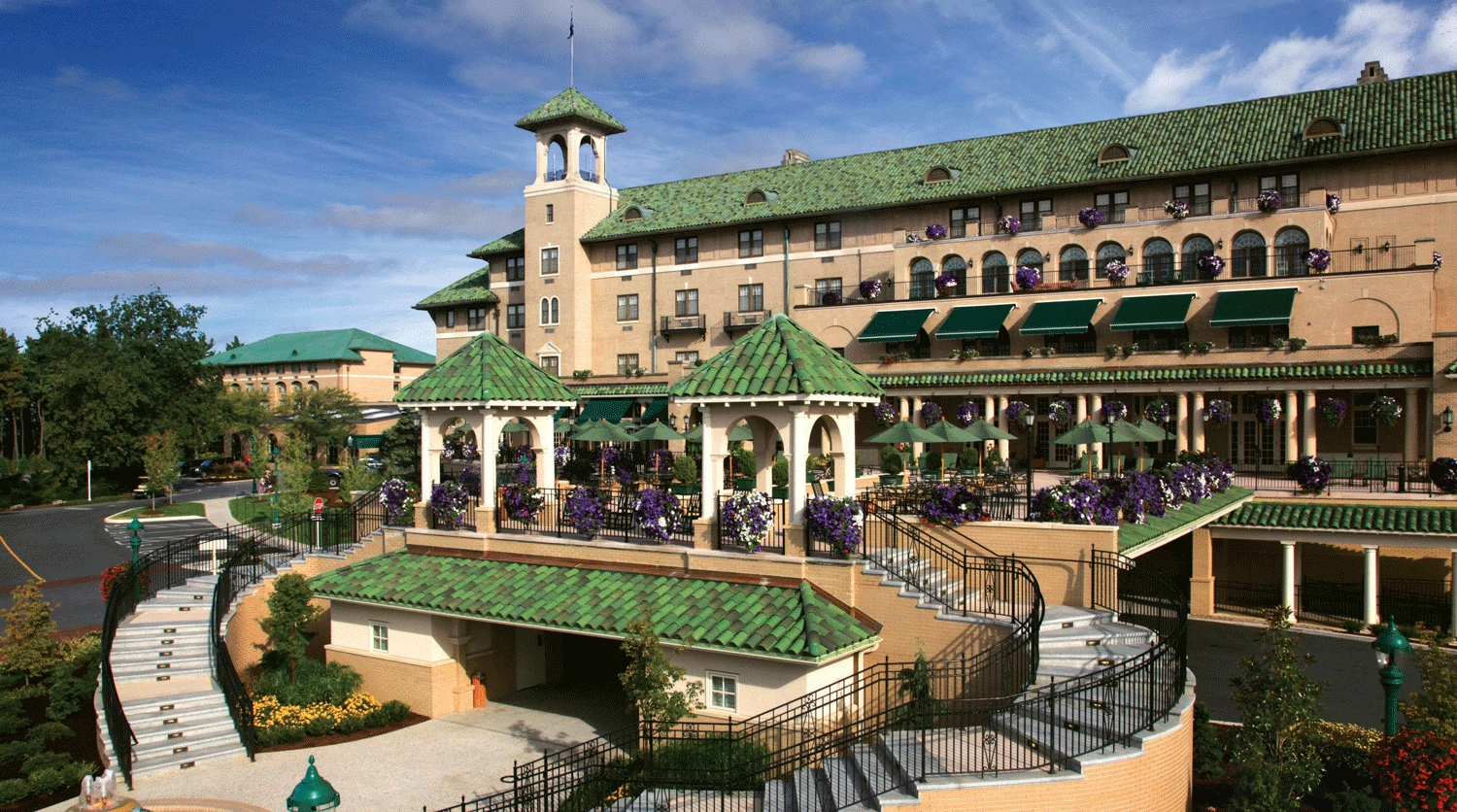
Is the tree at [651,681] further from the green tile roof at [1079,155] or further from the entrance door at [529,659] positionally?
the green tile roof at [1079,155]

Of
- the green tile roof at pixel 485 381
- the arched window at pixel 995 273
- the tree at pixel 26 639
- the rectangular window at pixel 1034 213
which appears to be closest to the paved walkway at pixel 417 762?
the tree at pixel 26 639

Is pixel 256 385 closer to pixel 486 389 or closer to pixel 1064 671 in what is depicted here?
pixel 486 389

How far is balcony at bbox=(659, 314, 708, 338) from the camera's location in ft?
174

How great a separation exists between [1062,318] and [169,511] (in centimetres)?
4470

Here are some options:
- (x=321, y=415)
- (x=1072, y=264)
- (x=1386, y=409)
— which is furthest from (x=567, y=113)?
(x=1386, y=409)

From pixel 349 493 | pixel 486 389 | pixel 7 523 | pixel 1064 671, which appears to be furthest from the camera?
pixel 7 523

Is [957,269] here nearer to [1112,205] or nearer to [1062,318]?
[1062,318]

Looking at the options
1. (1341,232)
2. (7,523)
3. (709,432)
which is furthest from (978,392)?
(7,523)

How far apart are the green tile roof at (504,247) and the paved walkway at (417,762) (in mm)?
41441

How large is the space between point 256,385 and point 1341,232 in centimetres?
9468

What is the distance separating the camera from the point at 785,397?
18.0 metres

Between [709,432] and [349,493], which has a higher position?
[709,432]

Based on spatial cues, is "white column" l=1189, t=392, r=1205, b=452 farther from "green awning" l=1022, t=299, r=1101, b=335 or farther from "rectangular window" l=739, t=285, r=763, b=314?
"rectangular window" l=739, t=285, r=763, b=314

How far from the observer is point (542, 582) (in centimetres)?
2036
